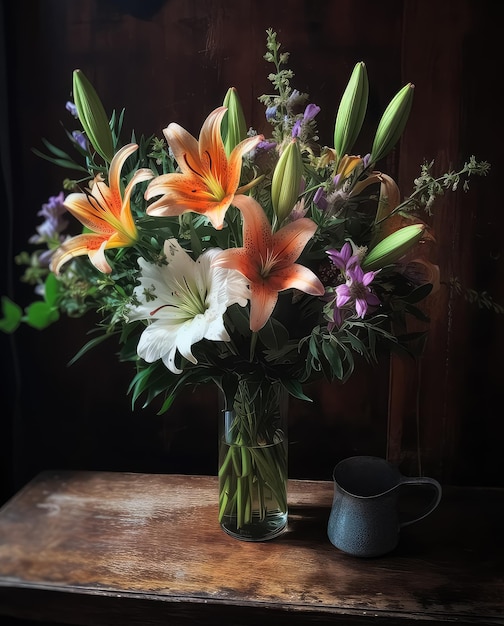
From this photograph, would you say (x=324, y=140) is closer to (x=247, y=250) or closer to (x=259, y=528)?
(x=247, y=250)

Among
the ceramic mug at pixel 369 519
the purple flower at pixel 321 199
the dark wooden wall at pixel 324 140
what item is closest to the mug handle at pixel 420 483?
the ceramic mug at pixel 369 519

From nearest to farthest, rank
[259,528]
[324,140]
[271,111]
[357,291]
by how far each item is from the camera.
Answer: [357,291] → [271,111] → [259,528] → [324,140]

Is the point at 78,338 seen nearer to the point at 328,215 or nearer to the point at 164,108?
the point at 164,108

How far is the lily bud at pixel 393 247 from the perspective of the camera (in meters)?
0.74

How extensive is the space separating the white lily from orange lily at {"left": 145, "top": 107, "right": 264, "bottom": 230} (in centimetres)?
6

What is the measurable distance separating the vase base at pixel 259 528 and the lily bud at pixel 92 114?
0.52 meters

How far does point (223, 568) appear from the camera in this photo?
34.3 inches

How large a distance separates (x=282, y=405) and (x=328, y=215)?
11.1 inches

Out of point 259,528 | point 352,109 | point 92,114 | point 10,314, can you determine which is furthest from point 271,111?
point 259,528

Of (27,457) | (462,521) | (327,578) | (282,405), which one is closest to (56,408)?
(27,457)

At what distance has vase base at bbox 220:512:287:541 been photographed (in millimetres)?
931

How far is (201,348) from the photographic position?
0.83m

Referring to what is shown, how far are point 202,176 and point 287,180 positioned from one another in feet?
0.34

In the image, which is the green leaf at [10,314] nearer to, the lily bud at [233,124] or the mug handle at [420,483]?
the lily bud at [233,124]
